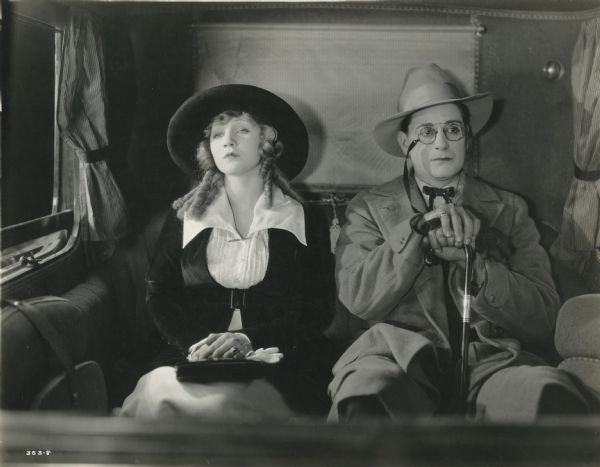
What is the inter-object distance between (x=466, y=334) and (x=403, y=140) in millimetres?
505

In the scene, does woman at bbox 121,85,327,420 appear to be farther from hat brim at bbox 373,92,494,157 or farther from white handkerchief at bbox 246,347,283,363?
hat brim at bbox 373,92,494,157

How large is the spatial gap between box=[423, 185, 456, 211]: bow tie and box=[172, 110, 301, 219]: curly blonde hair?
0.34 meters

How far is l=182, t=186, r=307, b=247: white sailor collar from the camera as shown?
64.5 inches

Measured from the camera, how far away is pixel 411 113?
1.62 metres

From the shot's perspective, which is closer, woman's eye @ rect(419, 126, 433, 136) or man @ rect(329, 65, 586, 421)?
man @ rect(329, 65, 586, 421)

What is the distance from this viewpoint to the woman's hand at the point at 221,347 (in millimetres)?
1546

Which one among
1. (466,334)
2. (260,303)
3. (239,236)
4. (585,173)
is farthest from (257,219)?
(585,173)

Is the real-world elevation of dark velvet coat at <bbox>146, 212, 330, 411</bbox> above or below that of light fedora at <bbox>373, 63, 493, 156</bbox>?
below

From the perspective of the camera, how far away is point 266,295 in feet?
5.28

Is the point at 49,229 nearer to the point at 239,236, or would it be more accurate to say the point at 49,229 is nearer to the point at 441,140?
the point at 239,236

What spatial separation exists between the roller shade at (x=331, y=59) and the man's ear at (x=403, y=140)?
0.06m

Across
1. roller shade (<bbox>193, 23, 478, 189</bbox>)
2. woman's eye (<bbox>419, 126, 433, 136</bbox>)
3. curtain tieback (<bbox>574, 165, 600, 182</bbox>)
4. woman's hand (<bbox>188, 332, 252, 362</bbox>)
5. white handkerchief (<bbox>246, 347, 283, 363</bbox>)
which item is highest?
roller shade (<bbox>193, 23, 478, 189</bbox>)

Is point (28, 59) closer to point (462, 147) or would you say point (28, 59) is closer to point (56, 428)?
point (56, 428)

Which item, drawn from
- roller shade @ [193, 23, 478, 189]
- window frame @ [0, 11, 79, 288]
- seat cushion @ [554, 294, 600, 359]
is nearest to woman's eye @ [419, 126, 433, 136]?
roller shade @ [193, 23, 478, 189]
